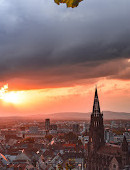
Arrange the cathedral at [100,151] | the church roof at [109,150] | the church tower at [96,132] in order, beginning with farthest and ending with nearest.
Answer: the church tower at [96,132] → the church roof at [109,150] → the cathedral at [100,151]

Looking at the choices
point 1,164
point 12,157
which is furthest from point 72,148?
point 1,164

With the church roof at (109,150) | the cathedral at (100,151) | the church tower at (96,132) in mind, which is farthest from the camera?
the church tower at (96,132)

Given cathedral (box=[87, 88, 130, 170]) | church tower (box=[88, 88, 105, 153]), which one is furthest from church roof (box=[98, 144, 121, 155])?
church tower (box=[88, 88, 105, 153])

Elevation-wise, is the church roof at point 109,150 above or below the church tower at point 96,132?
below

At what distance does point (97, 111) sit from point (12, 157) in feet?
109

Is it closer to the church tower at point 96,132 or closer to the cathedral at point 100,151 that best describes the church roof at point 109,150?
the cathedral at point 100,151

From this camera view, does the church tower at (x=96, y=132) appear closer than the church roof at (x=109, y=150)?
No

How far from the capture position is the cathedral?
74094mm

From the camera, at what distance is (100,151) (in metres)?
83.1

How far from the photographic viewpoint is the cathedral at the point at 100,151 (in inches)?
2917

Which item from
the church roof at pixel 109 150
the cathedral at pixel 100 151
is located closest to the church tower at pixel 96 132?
the cathedral at pixel 100 151

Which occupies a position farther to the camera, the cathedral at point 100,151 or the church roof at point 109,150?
the church roof at point 109,150

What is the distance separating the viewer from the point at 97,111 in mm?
89875

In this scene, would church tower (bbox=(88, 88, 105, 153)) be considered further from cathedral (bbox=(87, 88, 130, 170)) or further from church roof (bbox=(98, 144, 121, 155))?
church roof (bbox=(98, 144, 121, 155))
